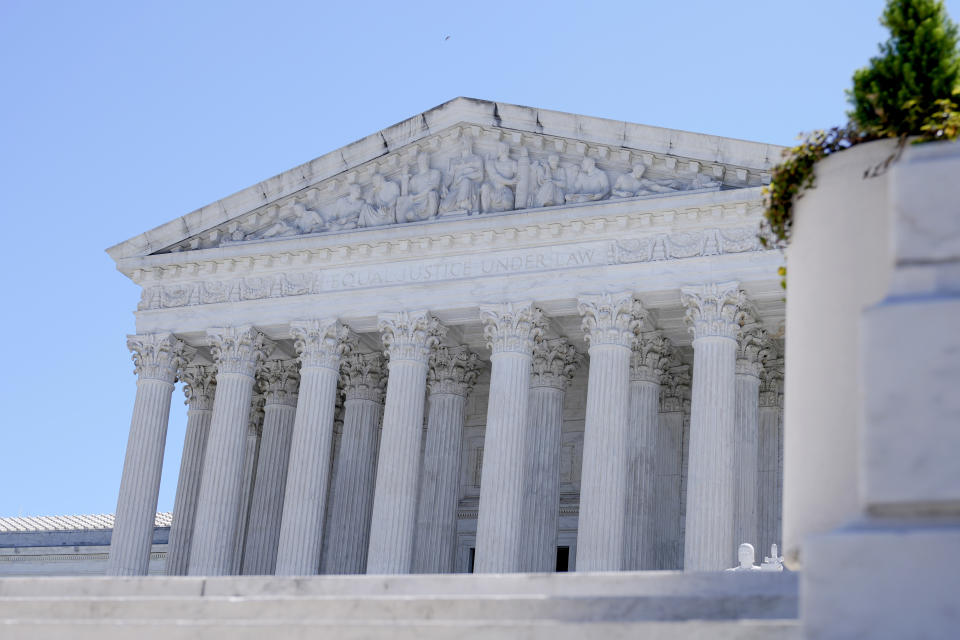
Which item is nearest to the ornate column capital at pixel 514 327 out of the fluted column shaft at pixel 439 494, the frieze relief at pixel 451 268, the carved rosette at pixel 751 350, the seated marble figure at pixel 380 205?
the frieze relief at pixel 451 268

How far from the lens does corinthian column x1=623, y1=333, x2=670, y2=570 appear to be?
1528 inches

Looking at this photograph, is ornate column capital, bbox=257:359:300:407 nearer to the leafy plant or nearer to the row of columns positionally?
the row of columns

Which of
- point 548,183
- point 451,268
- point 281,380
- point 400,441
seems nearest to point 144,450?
point 281,380

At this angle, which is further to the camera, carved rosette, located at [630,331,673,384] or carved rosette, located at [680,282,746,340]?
carved rosette, located at [630,331,673,384]

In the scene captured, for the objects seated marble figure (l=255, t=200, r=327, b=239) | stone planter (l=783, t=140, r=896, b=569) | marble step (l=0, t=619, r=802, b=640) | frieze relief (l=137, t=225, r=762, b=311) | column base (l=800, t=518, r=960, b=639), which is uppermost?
seated marble figure (l=255, t=200, r=327, b=239)

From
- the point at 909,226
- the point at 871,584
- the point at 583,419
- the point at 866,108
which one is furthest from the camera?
the point at 583,419

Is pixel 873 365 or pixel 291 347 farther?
pixel 291 347

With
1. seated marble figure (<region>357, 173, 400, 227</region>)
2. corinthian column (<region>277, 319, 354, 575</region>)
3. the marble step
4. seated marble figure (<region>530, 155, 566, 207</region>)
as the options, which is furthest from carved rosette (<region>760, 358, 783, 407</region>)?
the marble step

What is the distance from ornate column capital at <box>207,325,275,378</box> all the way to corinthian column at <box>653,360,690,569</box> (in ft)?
41.1

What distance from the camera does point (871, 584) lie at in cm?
766

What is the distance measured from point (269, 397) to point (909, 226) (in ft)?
128

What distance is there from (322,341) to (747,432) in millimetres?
12778

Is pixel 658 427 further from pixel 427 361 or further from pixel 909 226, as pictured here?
pixel 909 226

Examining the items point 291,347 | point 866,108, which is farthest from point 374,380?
point 866,108
